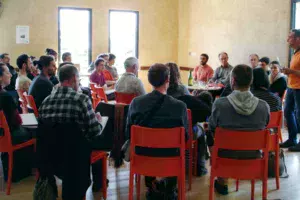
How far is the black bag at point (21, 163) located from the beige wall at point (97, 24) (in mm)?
5876

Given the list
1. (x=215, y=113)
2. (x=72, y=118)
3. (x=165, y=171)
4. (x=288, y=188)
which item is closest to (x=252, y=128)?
(x=215, y=113)

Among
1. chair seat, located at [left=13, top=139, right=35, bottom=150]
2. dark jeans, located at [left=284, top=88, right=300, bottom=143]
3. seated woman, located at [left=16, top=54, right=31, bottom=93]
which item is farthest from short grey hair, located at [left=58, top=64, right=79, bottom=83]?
dark jeans, located at [left=284, top=88, right=300, bottom=143]

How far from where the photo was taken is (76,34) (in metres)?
9.74

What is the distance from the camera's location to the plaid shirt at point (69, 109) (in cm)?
270

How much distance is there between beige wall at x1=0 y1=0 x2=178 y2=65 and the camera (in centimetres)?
914

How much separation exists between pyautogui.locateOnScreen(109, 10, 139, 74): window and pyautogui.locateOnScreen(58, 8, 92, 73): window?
612mm

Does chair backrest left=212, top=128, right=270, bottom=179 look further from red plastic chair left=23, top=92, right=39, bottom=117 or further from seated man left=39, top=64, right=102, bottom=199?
red plastic chair left=23, top=92, right=39, bottom=117

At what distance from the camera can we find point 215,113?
118 inches

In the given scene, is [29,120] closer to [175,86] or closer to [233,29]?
[175,86]

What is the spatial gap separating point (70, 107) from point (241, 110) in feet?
4.27

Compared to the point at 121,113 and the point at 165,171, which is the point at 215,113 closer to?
the point at 165,171

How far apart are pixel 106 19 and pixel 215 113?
7.39 metres

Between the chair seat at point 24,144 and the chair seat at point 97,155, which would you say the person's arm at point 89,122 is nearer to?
the chair seat at point 97,155

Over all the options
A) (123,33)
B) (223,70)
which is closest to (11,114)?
(223,70)
